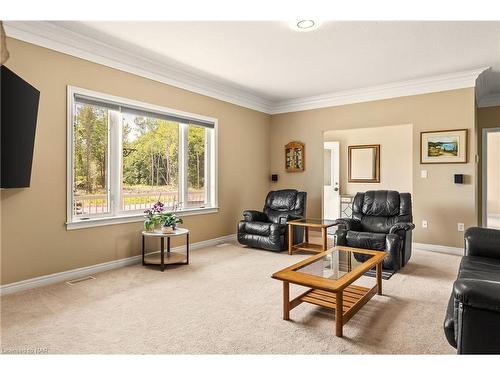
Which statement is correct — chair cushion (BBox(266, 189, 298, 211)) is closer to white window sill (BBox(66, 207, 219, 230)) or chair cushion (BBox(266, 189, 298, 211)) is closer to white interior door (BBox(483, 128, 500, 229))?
white window sill (BBox(66, 207, 219, 230))

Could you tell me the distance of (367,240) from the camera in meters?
3.98

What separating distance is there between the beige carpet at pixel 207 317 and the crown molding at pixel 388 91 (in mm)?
2822

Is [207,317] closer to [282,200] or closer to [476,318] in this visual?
[476,318]

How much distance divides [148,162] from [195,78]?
1476 millimetres

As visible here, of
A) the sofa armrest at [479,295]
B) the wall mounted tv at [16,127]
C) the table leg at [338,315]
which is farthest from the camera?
the wall mounted tv at [16,127]

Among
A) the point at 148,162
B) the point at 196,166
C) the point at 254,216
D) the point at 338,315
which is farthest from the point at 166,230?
the point at 338,315

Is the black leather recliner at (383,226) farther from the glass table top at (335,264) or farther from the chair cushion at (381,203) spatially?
the glass table top at (335,264)

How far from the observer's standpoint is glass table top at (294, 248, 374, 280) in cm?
258

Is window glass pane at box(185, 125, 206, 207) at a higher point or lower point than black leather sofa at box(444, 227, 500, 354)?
higher

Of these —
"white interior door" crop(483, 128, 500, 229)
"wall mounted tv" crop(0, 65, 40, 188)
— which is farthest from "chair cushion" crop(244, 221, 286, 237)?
"white interior door" crop(483, 128, 500, 229)

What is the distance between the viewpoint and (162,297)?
3037mm

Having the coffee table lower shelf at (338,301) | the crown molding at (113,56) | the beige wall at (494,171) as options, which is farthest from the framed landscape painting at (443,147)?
the beige wall at (494,171)

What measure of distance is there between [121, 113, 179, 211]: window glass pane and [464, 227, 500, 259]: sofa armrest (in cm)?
370

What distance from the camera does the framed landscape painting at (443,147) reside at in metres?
4.80
